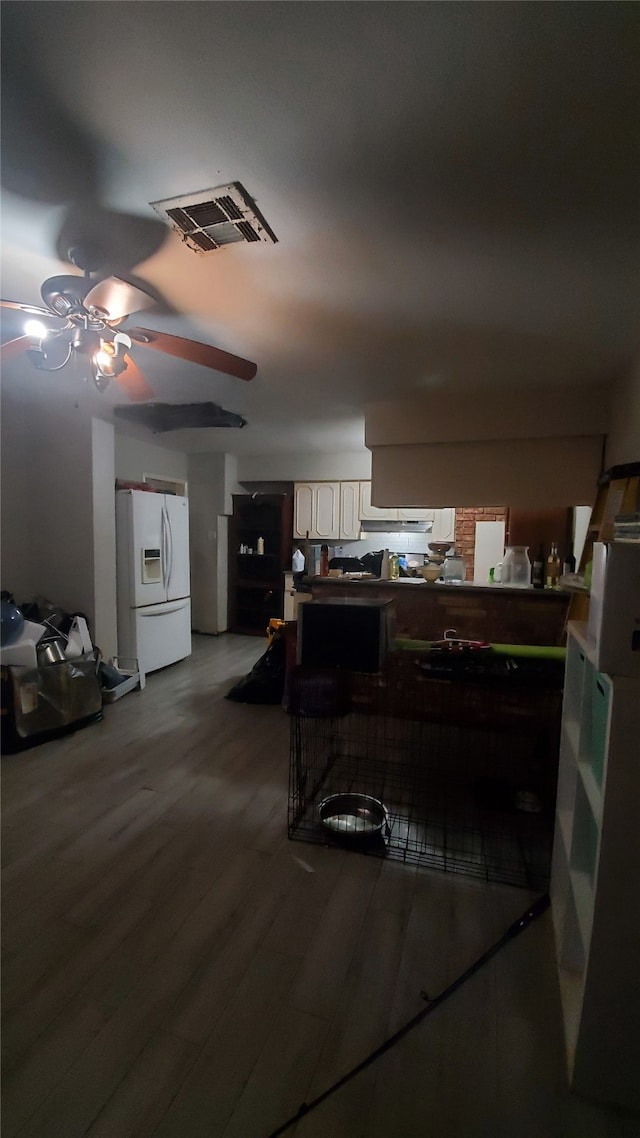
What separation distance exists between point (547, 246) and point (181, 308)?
4.64ft

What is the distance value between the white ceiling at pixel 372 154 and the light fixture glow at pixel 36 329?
0.68ft

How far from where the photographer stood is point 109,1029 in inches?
49.9

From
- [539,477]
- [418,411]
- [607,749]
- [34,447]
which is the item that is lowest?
[607,749]

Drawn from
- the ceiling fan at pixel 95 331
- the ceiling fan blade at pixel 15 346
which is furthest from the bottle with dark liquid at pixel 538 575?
the ceiling fan blade at pixel 15 346

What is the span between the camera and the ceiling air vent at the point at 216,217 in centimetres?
125

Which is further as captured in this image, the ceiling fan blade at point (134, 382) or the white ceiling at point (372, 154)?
the ceiling fan blade at point (134, 382)

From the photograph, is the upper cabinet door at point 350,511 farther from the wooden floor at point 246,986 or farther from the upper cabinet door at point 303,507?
the wooden floor at point 246,986

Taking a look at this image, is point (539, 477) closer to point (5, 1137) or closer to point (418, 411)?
point (418, 411)

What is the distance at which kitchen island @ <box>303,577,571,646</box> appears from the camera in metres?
3.04

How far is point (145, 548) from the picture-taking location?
4.12 m

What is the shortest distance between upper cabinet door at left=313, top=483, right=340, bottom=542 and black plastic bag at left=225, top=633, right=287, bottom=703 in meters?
2.28

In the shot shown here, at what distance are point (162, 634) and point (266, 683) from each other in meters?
1.34

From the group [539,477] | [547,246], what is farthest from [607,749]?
[539,477]

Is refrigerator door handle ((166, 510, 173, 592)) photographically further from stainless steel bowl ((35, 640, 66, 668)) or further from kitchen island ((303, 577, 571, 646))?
kitchen island ((303, 577, 571, 646))
